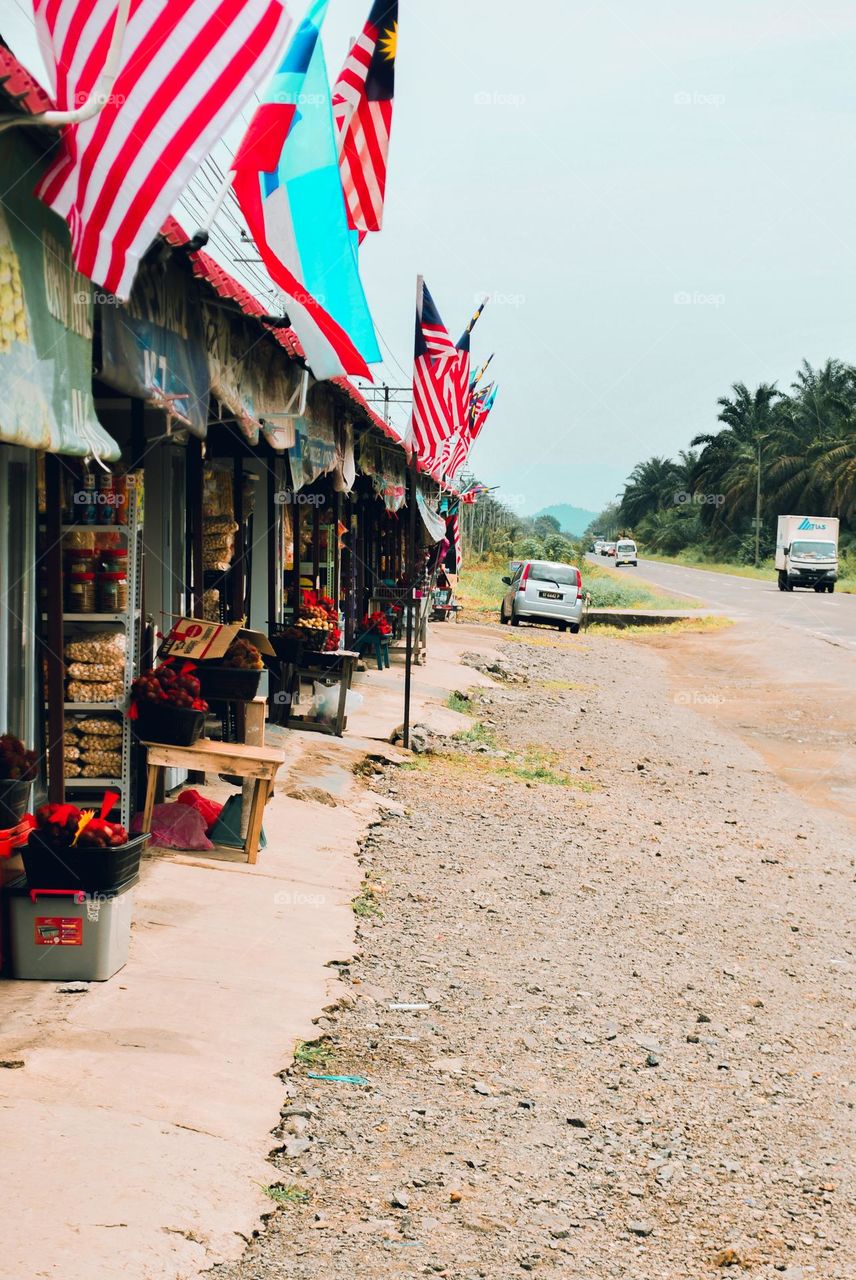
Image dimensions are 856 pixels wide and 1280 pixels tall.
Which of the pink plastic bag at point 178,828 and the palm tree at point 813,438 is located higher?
the palm tree at point 813,438

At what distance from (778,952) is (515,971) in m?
1.73

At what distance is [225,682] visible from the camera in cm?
917

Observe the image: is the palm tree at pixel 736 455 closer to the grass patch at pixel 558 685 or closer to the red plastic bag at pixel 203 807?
the grass patch at pixel 558 685

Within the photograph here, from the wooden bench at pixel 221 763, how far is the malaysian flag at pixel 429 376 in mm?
6245

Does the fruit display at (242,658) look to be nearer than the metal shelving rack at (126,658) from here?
No

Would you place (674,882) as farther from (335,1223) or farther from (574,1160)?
(335,1223)

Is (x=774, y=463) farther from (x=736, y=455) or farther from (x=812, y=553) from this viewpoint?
(x=812, y=553)

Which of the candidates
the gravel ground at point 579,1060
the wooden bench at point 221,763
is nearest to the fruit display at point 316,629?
the gravel ground at point 579,1060

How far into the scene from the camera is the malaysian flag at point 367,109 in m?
9.99

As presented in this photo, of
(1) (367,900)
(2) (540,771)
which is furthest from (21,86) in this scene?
(2) (540,771)

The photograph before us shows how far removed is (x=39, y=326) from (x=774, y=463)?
85.0 metres

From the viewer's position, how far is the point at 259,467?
1420 centimetres

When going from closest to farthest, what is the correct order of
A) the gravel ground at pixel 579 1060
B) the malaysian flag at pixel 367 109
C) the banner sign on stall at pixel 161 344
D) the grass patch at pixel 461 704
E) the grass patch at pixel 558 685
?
the gravel ground at pixel 579 1060 → the banner sign on stall at pixel 161 344 → the malaysian flag at pixel 367 109 → the grass patch at pixel 461 704 → the grass patch at pixel 558 685

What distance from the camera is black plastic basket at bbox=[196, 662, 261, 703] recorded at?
9133 mm
